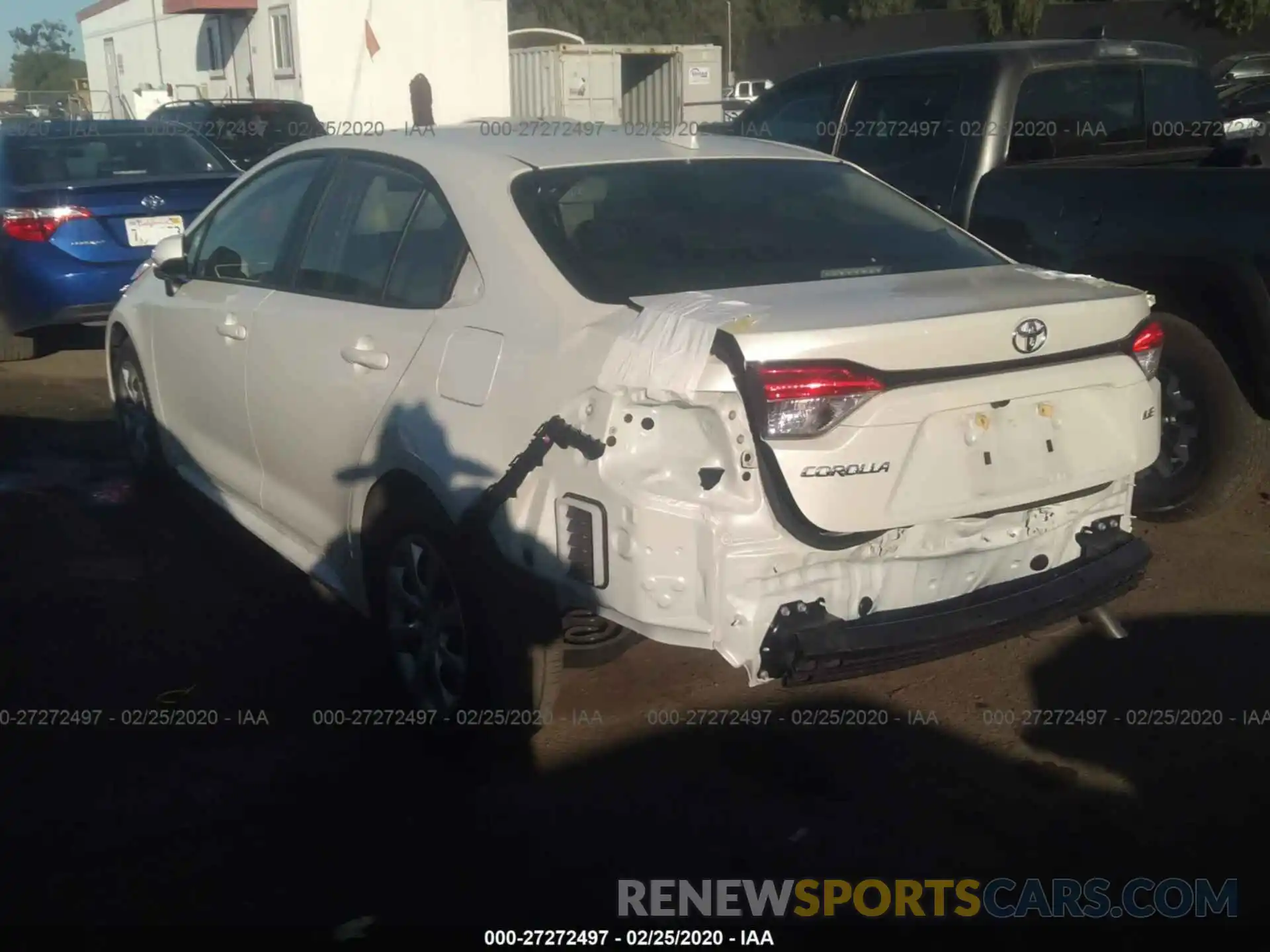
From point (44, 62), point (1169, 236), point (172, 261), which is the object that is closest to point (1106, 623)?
point (1169, 236)

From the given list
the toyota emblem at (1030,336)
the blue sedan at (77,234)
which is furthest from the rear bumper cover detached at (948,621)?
the blue sedan at (77,234)

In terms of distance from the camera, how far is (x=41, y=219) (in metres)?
8.32

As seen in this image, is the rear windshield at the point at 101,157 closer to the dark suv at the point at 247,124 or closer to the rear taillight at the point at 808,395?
the dark suv at the point at 247,124

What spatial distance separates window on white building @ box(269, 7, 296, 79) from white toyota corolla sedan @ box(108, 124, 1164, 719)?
24211 millimetres

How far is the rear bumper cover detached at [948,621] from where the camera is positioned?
3037 millimetres

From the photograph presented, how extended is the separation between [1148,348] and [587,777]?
191cm

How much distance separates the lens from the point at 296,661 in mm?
4434

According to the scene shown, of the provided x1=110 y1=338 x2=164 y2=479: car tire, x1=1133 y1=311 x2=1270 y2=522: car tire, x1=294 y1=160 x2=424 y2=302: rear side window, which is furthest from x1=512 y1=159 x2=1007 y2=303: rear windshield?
x1=110 y1=338 x2=164 y2=479: car tire

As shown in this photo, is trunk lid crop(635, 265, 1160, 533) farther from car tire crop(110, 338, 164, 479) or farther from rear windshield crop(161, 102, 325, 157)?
rear windshield crop(161, 102, 325, 157)

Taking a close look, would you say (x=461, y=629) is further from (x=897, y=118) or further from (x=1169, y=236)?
(x=897, y=118)

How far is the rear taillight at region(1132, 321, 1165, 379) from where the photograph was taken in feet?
11.3

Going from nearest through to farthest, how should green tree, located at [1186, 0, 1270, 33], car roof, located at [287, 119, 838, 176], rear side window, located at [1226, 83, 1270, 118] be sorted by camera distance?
1. car roof, located at [287, 119, 838, 176]
2. rear side window, located at [1226, 83, 1270, 118]
3. green tree, located at [1186, 0, 1270, 33]

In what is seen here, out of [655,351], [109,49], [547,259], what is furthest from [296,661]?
[109,49]

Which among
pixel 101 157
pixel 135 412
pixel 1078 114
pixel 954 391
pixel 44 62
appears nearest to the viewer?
pixel 954 391
